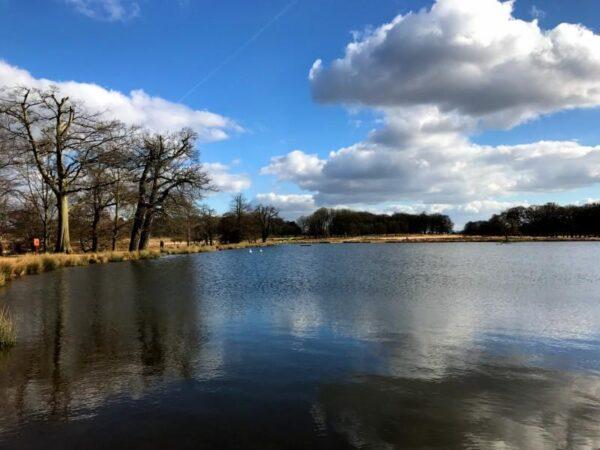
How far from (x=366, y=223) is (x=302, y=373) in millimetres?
141823

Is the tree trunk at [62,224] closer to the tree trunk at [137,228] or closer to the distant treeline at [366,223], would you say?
the tree trunk at [137,228]

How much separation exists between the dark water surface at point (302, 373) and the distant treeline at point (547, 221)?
10245 cm

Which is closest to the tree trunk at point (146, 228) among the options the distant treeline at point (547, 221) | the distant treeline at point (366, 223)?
the distant treeline at point (547, 221)

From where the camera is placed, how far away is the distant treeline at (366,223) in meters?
138

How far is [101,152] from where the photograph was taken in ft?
107

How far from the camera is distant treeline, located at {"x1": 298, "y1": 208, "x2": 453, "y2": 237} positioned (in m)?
138

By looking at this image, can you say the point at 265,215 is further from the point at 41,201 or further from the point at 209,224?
the point at 41,201

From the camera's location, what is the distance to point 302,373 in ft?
25.1

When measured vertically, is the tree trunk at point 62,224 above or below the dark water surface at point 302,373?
above

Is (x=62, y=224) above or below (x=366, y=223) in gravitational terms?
below

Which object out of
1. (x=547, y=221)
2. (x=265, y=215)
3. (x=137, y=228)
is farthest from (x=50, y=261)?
(x=547, y=221)

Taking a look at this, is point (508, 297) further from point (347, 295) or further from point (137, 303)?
point (137, 303)

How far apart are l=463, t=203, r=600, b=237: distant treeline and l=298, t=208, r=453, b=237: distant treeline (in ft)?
105

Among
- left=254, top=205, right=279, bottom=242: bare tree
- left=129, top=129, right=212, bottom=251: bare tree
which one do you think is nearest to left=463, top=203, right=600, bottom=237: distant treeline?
left=254, top=205, right=279, bottom=242: bare tree
